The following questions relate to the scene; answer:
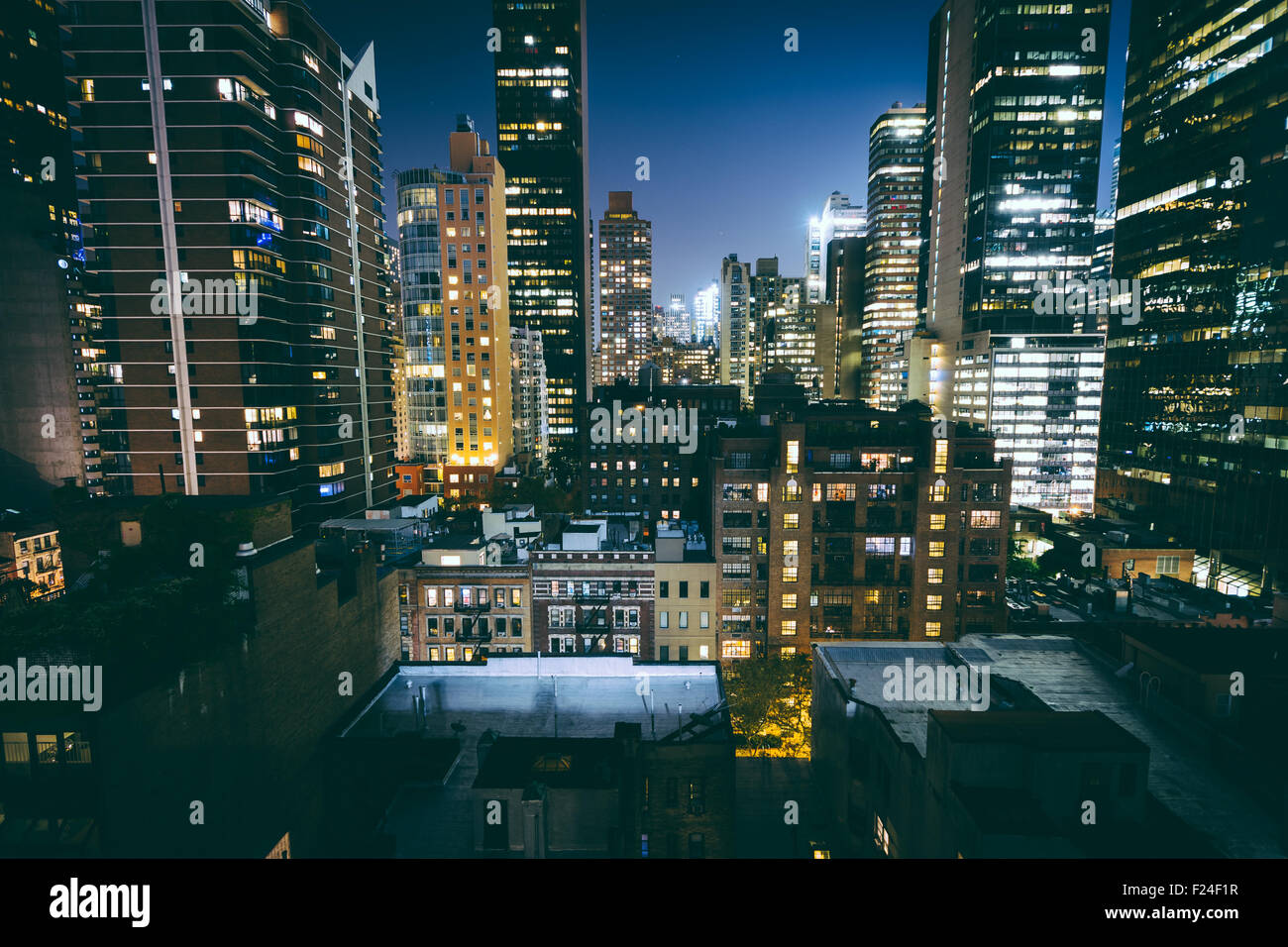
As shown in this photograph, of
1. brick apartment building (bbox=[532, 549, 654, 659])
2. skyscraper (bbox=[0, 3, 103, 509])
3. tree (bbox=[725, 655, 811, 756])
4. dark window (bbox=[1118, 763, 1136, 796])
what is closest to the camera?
dark window (bbox=[1118, 763, 1136, 796])

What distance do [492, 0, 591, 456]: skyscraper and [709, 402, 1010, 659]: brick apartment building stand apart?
10901 centimetres

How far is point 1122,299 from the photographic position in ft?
290

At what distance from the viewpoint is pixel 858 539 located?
4988cm

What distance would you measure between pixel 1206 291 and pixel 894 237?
123560mm

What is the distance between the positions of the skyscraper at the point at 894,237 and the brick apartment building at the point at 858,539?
143m

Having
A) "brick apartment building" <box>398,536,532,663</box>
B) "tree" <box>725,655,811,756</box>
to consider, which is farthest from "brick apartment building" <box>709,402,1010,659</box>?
"brick apartment building" <box>398,536,532,663</box>

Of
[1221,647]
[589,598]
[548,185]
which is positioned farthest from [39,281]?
[1221,647]

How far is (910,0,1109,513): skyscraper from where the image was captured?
108750 mm

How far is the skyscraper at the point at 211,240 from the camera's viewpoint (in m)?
52.7

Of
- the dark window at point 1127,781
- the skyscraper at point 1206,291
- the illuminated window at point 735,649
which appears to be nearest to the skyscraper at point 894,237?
the skyscraper at point 1206,291

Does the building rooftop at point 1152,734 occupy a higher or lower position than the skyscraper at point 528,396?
lower

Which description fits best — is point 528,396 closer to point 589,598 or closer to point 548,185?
point 548,185

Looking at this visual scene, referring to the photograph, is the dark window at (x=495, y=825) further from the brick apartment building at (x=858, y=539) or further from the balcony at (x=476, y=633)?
the brick apartment building at (x=858, y=539)

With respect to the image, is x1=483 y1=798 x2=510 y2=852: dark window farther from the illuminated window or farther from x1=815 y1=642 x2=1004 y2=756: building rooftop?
the illuminated window
